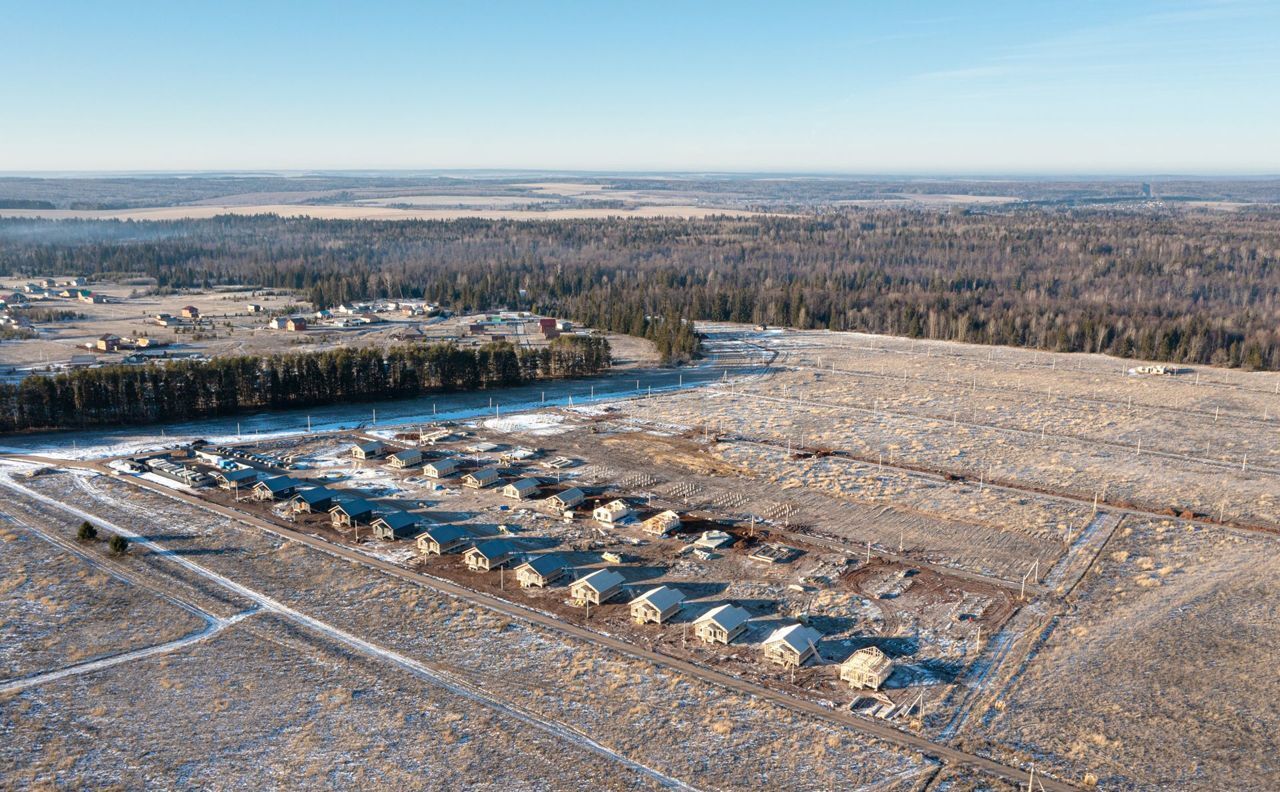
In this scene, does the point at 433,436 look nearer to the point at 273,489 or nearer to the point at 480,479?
the point at 480,479

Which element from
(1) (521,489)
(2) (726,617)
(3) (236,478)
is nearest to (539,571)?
(2) (726,617)

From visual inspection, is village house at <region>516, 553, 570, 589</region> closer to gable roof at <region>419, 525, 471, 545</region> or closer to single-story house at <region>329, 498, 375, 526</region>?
gable roof at <region>419, 525, 471, 545</region>

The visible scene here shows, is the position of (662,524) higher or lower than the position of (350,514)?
lower

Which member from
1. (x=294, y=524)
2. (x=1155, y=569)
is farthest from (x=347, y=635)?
(x=1155, y=569)

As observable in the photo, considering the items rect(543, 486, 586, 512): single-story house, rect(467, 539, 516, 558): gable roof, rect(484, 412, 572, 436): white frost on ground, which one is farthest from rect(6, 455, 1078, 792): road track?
rect(484, 412, 572, 436): white frost on ground

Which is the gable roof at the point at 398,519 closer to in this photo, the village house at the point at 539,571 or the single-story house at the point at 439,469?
the single-story house at the point at 439,469

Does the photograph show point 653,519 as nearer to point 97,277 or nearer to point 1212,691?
point 1212,691
